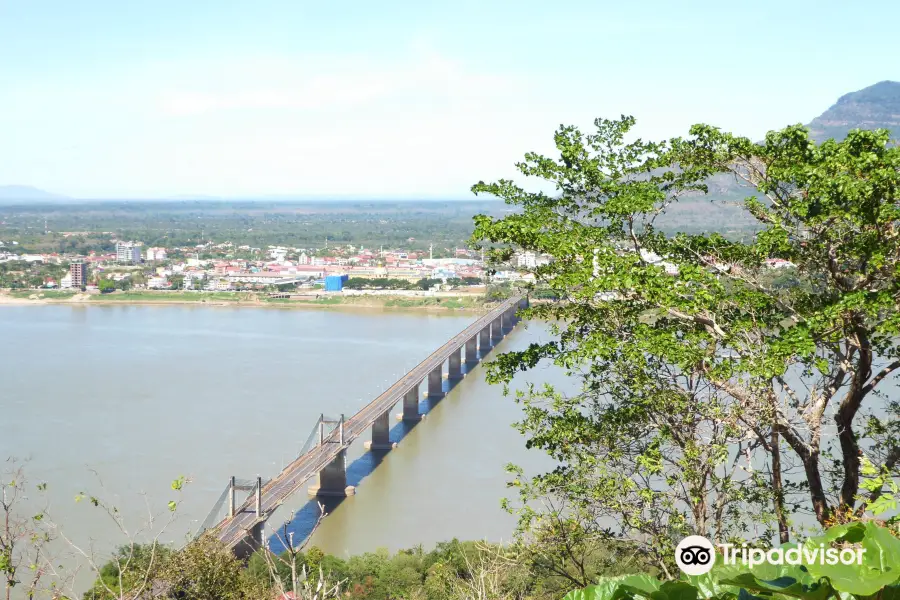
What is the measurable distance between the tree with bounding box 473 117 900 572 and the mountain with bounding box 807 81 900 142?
73.5 m

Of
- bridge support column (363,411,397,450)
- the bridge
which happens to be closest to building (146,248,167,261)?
the bridge

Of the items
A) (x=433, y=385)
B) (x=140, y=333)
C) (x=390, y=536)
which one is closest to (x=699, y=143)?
(x=390, y=536)

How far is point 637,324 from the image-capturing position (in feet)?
9.59

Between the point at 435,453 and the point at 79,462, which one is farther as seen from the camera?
the point at 435,453

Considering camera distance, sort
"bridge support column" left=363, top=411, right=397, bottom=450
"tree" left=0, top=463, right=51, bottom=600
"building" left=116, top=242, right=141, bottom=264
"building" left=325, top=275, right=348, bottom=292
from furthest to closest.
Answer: "building" left=116, top=242, right=141, bottom=264 → "building" left=325, top=275, right=348, bottom=292 → "bridge support column" left=363, top=411, right=397, bottom=450 → "tree" left=0, top=463, right=51, bottom=600

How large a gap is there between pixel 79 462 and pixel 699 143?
8810mm

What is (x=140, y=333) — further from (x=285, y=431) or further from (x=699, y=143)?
(x=699, y=143)

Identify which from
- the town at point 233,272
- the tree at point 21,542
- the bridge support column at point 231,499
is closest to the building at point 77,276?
the town at point 233,272

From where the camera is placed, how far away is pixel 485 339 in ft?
68.2

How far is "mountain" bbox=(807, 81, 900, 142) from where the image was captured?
77.3 meters

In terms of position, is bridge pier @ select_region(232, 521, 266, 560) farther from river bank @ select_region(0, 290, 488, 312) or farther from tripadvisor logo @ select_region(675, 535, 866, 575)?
river bank @ select_region(0, 290, 488, 312)

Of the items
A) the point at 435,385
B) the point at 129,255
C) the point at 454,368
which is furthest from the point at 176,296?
the point at 435,385

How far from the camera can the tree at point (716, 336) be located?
2664 millimetres

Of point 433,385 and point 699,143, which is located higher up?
point 699,143
